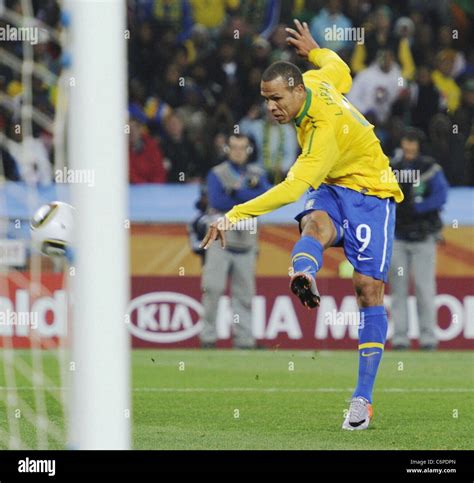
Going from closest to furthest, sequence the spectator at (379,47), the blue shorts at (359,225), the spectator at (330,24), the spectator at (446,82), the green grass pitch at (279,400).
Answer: the green grass pitch at (279,400) → the blue shorts at (359,225) → the spectator at (446,82) → the spectator at (379,47) → the spectator at (330,24)

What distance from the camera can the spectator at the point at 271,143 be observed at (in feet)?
48.0

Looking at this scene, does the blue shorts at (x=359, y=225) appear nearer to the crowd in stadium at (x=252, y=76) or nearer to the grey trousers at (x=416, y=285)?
the grey trousers at (x=416, y=285)

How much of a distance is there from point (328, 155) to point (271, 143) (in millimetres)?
7533

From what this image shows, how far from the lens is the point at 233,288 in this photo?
1307 cm

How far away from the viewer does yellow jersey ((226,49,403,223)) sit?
279 inches

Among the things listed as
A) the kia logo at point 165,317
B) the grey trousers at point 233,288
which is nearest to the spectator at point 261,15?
the grey trousers at point 233,288

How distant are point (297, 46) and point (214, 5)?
8658mm

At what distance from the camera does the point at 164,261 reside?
13.5 meters

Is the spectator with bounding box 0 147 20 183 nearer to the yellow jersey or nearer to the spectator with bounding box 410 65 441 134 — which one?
the spectator with bounding box 410 65 441 134

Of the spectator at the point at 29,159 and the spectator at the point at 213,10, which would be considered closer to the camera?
the spectator at the point at 29,159

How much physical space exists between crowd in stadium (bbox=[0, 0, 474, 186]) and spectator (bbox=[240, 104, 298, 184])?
0.5 inches

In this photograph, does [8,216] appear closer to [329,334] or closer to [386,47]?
[329,334]

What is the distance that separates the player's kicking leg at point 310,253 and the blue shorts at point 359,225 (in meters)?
0.07
